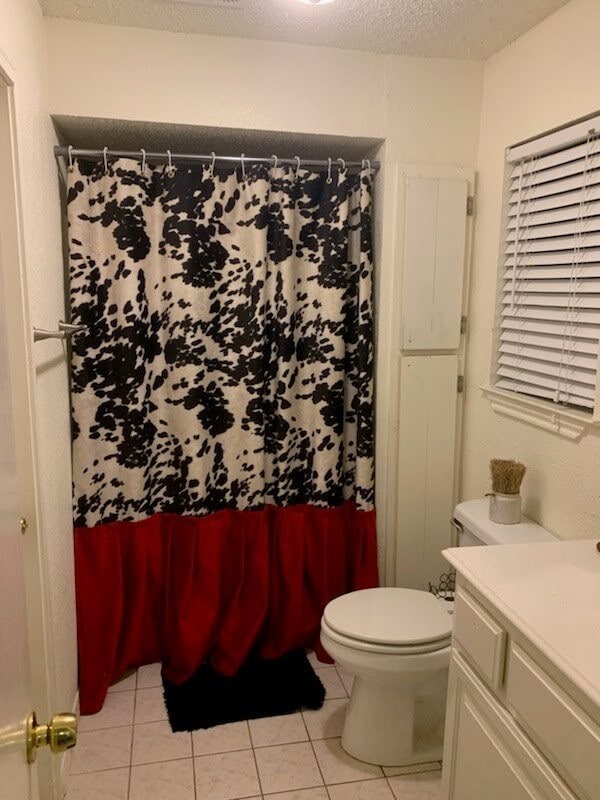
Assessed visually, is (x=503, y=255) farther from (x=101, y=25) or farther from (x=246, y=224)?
(x=101, y=25)

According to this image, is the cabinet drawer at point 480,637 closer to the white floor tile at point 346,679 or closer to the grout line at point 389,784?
the grout line at point 389,784

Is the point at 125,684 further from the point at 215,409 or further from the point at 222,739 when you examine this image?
the point at 215,409

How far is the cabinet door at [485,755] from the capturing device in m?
1.17

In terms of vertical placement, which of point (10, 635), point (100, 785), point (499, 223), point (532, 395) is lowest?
point (100, 785)

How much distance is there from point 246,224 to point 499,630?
5.31 ft

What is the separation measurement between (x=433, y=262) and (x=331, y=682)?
1.66 meters

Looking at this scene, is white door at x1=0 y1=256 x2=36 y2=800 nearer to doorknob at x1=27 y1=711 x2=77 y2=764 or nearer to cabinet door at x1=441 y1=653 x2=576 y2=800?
doorknob at x1=27 y1=711 x2=77 y2=764

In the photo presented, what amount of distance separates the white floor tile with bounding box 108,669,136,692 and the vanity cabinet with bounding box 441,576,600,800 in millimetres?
1288

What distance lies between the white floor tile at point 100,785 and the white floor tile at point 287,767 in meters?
0.42

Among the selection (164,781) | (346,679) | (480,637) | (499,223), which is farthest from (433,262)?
(164,781)

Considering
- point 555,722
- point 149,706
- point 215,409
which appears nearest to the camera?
point 555,722

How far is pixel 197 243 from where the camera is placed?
7.34ft

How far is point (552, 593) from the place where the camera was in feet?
4.37

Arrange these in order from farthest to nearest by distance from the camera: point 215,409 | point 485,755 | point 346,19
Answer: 1. point 215,409
2. point 346,19
3. point 485,755
